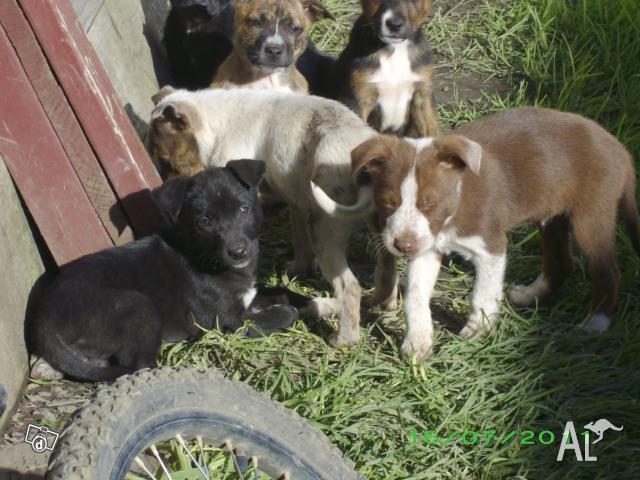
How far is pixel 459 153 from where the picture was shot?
14.6 ft

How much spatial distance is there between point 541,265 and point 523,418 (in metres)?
1.59

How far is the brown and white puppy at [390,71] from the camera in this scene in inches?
253

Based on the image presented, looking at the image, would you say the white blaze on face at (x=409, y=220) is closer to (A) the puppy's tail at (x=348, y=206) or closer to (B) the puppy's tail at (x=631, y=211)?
(A) the puppy's tail at (x=348, y=206)

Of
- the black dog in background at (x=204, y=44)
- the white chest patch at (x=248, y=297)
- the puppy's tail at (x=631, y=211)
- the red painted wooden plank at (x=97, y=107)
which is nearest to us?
the red painted wooden plank at (x=97, y=107)

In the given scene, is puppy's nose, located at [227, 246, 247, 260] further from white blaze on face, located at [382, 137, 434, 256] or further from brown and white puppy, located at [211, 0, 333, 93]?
brown and white puppy, located at [211, 0, 333, 93]

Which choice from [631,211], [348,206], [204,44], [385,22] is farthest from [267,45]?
[631,211]

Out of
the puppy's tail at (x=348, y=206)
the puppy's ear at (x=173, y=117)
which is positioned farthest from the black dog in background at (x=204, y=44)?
the puppy's tail at (x=348, y=206)

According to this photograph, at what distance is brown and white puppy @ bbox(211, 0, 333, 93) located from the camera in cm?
629

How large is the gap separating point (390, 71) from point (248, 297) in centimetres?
226

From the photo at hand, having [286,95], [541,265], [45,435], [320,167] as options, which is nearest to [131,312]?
[45,435]

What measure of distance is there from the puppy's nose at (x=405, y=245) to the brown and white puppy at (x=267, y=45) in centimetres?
234

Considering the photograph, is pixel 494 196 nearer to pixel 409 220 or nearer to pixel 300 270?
pixel 409 220

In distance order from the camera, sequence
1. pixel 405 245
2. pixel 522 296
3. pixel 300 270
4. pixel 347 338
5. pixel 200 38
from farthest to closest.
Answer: pixel 200 38 → pixel 300 270 → pixel 522 296 → pixel 347 338 → pixel 405 245

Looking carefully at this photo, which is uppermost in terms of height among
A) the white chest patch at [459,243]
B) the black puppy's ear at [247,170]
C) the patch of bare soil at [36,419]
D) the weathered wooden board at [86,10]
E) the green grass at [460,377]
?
the weathered wooden board at [86,10]
